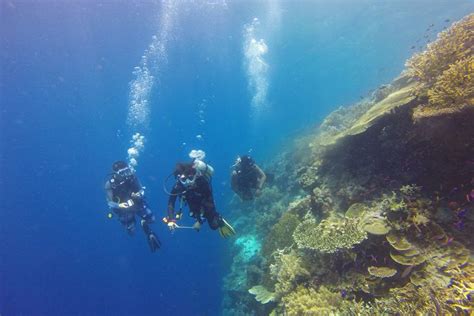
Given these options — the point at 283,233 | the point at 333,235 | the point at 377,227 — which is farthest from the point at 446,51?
the point at 283,233

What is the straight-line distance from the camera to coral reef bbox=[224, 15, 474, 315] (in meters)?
4.38

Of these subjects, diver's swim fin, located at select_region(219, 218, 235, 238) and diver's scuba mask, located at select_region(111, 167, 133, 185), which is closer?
diver's swim fin, located at select_region(219, 218, 235, 238)

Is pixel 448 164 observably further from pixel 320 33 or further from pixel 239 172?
pixel 320 33

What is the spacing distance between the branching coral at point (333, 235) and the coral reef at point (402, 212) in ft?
0.07

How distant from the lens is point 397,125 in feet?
21.2

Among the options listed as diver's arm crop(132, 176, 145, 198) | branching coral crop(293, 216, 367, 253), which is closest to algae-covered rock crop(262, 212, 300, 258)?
branching coral crop(293, 216, 367, 253)

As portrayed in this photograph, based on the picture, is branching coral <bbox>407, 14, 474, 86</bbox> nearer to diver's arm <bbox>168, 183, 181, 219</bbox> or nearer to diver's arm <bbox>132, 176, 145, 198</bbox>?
diver's arm <bbox>168, 183, 181, 219</bbox>

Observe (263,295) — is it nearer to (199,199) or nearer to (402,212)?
(199,199)

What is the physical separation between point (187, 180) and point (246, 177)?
3843 millimetres

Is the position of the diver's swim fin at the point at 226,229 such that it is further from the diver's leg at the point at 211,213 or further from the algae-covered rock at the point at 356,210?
the algae-covered rock at the point at 356,210

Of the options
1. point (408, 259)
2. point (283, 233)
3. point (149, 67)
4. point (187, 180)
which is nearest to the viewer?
point (408, 259)

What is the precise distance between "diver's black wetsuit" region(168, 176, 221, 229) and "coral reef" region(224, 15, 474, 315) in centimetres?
204

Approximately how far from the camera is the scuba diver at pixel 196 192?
7.13 m

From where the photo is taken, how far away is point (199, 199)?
734 centimetres
